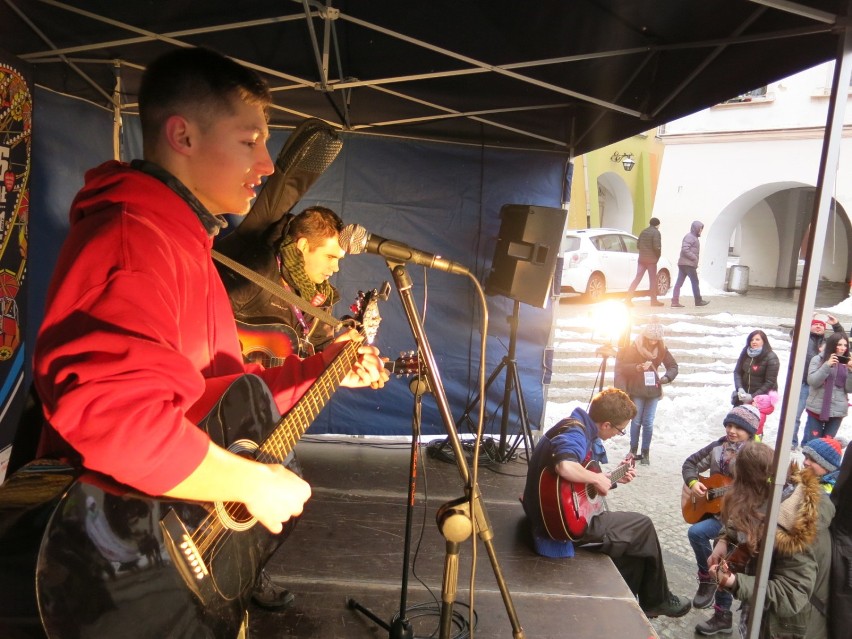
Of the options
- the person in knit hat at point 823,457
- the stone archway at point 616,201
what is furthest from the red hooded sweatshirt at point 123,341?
the stone archway at point 616,201

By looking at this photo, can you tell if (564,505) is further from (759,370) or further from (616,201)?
(616,201)

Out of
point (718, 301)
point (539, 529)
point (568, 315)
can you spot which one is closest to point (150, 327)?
point (539, 529)

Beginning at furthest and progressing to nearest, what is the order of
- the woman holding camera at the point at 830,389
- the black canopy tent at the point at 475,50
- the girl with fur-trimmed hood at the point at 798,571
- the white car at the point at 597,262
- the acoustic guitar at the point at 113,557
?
the white car at the point at 597,262 < the woman holding camera at the point at 830,389 < the girl with fur-trimmed hood at the point at 798,571 < the black canopy tent at the point at 475,50 < the acoustic guitar at the point at 113,557

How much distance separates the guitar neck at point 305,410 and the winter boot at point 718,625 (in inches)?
118

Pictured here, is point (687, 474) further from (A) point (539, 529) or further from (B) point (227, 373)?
(B) point (227, 373)

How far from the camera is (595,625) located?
111 inches

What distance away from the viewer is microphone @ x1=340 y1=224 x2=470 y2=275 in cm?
183

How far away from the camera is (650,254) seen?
40.1 ft

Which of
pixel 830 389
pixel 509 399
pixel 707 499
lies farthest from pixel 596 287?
pixel 707 499

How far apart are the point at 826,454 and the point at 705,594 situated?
1.20 meters

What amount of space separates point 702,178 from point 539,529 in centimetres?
1412

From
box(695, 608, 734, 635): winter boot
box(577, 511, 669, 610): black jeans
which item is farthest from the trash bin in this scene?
box(577, 511, 669, 610): black jeans

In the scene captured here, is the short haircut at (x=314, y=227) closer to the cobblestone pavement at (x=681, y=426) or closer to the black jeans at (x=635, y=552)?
the black jeans at (x=635, y=552)

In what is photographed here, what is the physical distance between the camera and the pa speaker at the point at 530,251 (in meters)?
4.53
